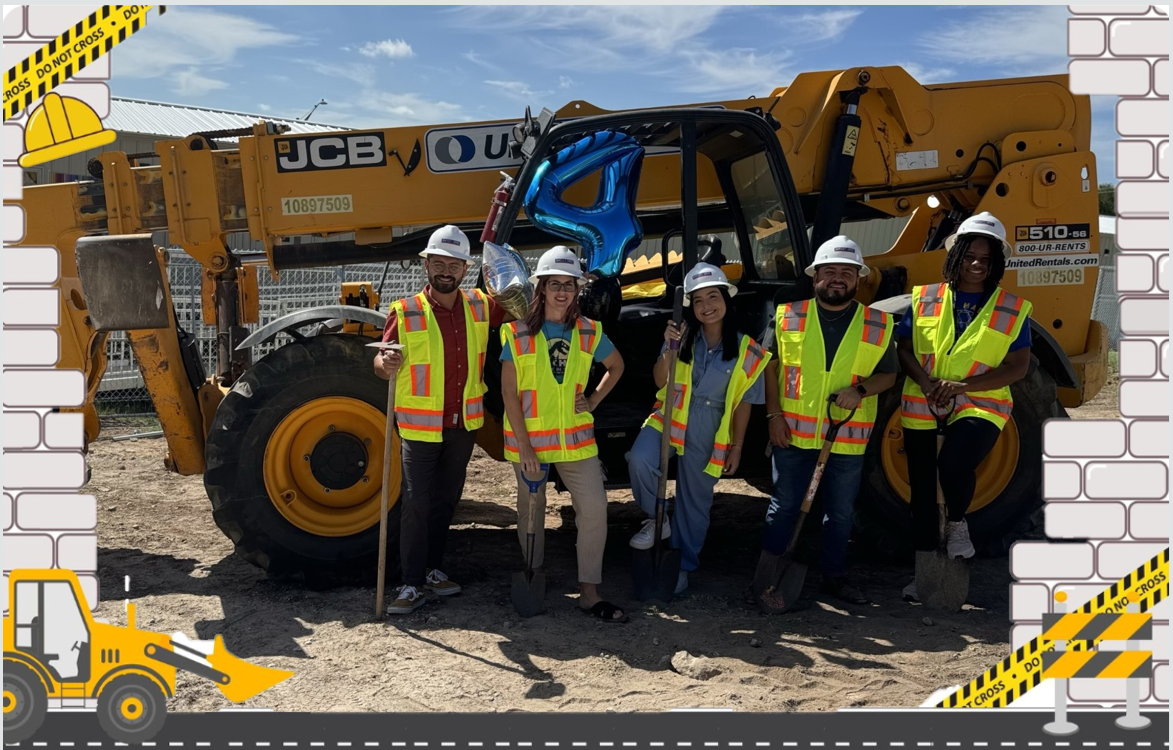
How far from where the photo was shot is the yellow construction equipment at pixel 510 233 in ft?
17.8

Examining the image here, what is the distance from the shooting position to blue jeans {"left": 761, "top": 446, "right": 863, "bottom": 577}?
206 inches

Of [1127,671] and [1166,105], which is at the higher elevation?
[1166,105]

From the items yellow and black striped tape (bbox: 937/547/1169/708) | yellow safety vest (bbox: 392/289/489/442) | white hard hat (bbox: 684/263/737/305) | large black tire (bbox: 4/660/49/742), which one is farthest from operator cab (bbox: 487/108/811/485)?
large black tire (bbox: 4/660/49/742)

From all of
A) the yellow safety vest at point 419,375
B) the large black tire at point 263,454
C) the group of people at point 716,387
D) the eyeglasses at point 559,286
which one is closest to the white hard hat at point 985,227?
the group of people at point 716,387

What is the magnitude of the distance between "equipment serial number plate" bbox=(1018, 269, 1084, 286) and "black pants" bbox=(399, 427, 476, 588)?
327 cm

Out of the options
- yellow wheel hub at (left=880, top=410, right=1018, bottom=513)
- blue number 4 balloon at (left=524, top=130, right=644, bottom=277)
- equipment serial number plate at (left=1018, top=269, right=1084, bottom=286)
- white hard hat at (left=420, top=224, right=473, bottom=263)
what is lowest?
yellow wheel hub at (left=880, top=410, right=1018, bottom=513)

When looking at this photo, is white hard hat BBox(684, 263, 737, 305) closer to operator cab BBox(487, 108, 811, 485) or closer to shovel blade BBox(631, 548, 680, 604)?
operator cab BBox(487, 108, 811, 485)

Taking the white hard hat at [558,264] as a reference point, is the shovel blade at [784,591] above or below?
below

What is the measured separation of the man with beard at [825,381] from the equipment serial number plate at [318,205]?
2562 millimetres

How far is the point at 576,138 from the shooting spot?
5.49 meters

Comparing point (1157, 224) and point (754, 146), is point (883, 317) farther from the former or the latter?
point (1157, 224)

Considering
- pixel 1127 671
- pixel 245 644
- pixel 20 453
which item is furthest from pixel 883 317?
pixel 20 453

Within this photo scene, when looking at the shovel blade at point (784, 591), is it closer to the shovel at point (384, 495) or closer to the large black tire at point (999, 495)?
the large black tire at point (999, 495)

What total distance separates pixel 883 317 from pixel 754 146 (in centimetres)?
131
